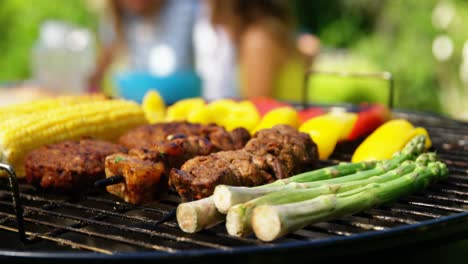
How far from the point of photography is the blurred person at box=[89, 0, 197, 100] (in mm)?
9539

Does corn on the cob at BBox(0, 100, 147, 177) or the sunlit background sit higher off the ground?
the sunlit background

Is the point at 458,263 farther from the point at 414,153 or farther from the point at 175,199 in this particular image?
the point at 175,199

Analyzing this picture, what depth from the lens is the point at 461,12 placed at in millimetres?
12383

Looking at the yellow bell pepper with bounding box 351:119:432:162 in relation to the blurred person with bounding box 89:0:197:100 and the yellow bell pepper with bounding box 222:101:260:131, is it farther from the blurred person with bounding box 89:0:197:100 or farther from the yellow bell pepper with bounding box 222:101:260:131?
the blurred person with bounding box 89:0:197:100

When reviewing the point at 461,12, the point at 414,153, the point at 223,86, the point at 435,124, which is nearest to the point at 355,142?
the point at 414,153

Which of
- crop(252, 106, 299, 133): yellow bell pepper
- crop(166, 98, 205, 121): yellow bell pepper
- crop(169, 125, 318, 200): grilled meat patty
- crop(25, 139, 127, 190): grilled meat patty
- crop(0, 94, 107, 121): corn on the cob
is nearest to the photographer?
crop(169, 125, 318, 200): grilled meat patty

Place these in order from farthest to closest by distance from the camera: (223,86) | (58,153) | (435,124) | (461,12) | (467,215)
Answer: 1. (461,12)
2. (223,86)
3. (435,124)
4. (58,153)
5. (467,215)

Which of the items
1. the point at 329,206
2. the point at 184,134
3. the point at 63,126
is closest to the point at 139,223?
the point at 329,206

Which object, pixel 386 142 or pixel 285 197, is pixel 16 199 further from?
pixel 386 142

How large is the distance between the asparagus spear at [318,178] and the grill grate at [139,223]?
0.18 metres

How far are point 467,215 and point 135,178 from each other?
1.57 metres

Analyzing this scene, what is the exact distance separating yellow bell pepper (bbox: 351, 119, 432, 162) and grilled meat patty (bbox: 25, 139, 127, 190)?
1.54 meters

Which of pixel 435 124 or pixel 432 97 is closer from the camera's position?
pixel 435 124

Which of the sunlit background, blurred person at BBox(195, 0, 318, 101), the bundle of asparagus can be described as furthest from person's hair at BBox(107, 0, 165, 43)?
the bundle of asparagus
